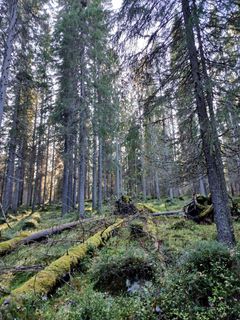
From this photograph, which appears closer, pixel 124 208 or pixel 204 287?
pixel 204 287

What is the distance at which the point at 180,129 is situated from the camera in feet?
25.3

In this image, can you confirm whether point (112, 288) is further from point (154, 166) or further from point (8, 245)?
point (154, 166)

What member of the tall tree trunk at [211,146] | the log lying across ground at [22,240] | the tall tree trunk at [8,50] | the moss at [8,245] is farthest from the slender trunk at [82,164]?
the tall tree trunk at [211,146]

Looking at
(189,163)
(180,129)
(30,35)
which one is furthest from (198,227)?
(30,35)

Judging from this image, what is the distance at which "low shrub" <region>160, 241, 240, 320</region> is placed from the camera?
3557 millimetres

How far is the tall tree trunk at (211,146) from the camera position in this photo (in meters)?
6.22

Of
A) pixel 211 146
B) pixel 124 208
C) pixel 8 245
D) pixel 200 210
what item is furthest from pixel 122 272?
pixel 200 210

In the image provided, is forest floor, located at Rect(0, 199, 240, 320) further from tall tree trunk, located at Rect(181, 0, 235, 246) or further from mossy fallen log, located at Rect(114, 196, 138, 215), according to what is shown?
mossy fallen log, located at Rect(114, 196, 138, 215)

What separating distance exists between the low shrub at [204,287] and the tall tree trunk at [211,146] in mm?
1939

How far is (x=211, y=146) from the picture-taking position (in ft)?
19.8

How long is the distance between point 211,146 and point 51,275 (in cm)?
453

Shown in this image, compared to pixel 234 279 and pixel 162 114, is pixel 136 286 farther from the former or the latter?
pixel 162 114

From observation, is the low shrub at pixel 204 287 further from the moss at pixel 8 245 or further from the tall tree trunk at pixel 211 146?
the moss at pixel 8 245

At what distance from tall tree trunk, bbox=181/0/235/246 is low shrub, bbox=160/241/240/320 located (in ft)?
6.36
